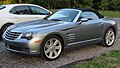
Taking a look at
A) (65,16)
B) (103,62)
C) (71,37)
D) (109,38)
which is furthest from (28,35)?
(109,38)

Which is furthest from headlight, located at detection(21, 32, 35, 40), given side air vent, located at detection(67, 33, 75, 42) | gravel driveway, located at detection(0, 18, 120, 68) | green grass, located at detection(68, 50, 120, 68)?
green grass, located at detection(68, 50, 120, 68)

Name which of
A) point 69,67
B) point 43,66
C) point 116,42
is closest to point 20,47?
point 43,66

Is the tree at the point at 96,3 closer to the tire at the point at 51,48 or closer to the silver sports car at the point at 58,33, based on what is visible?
the silver sports car at the point at 58,33

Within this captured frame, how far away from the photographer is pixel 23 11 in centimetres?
1084

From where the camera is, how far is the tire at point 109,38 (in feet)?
28.9

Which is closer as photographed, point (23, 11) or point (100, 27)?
point (100, 27)

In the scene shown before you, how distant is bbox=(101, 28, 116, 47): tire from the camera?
28.9 ft

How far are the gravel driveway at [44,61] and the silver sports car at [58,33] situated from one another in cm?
25

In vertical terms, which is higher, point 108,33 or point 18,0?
point 108,33

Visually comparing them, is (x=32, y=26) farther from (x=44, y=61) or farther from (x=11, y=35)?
(x=44, y=61)

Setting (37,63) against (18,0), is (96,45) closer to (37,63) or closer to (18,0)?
(37,63)

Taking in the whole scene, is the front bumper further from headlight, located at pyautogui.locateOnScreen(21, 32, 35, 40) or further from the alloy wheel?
the alloy wheel

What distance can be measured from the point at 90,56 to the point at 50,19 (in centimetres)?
176

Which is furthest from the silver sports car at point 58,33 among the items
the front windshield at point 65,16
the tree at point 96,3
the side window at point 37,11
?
the tree at point 96,3
